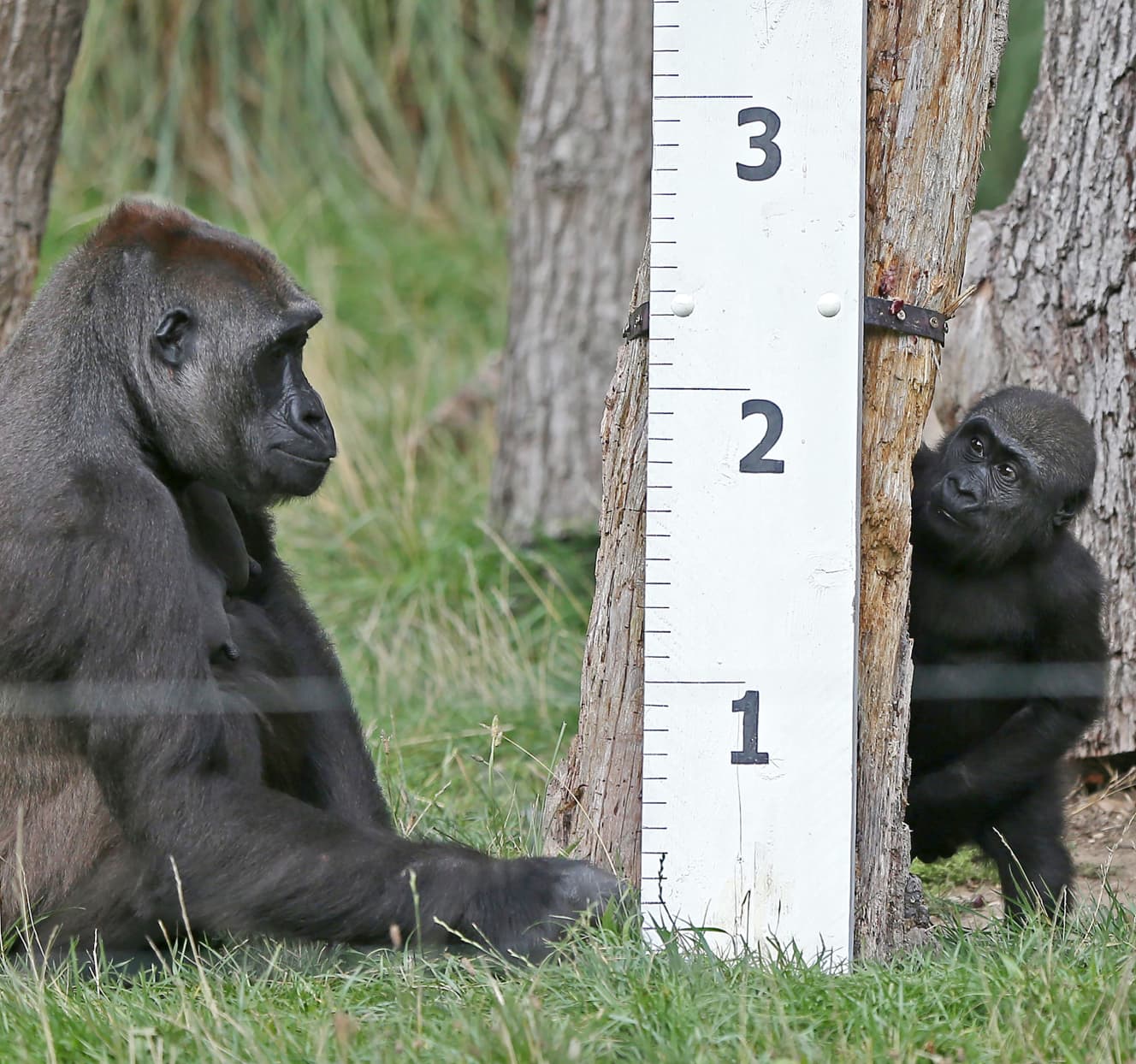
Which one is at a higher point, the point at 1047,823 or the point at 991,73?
the point at 991,73

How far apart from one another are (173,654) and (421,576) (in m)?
3.16

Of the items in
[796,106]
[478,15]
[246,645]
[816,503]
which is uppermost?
[478,15]

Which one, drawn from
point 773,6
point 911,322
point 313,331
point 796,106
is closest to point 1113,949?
point 911,322

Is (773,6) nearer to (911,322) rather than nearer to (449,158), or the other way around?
(911,322)

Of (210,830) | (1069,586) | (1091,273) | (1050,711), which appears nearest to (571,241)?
(1091,273)

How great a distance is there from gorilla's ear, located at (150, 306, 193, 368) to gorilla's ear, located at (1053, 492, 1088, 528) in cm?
204

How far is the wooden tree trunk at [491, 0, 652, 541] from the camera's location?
6289 millimetres

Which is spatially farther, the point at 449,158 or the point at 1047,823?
the point at 449,158

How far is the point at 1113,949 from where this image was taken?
2.69m

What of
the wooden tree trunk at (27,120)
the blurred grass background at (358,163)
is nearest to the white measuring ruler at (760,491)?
the wooden tree trunk at (27,120)

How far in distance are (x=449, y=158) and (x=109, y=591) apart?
281 inches

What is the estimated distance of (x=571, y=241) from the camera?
632cm

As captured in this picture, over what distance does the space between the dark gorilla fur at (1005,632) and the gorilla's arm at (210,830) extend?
4.23ft

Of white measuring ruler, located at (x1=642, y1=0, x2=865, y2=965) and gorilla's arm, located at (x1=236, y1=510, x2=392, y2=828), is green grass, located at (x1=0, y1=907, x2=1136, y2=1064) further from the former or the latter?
gorilla's arm, located at (x1=236, y1=510, x2=392, y2=828)
